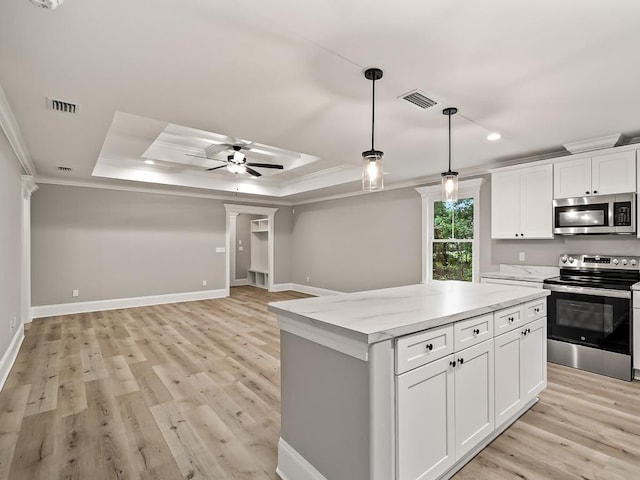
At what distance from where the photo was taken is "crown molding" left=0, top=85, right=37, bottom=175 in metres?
2.84

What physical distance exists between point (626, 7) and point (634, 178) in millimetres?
2487

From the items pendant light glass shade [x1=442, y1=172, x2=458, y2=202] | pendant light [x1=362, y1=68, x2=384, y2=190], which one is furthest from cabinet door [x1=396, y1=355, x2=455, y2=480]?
pendant light glass shade [x1=442, y1=172, x2=458, y2=202]

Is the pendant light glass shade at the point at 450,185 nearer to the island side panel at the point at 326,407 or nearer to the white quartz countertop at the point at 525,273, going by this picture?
the island side panel at the point at 326,407

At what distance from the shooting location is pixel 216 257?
309 inches

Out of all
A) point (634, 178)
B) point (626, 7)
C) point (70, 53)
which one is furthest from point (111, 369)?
point (634, 178)

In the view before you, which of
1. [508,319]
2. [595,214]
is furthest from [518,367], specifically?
[595,214]

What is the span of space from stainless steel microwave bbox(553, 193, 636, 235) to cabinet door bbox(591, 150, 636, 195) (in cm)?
8

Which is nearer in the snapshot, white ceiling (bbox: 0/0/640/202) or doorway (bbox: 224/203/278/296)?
white ceiling (bbox: 0/0/640/202)

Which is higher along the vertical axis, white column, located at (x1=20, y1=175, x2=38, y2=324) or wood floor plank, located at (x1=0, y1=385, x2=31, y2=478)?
white column, located at (x1=20, y1=175, x2=38, y2=324)

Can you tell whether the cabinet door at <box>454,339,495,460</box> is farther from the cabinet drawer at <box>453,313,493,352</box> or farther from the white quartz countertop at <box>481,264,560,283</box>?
the white quartz countertop at <box>481,264,560,283</box>

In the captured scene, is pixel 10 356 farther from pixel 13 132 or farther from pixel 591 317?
pixel 591 317

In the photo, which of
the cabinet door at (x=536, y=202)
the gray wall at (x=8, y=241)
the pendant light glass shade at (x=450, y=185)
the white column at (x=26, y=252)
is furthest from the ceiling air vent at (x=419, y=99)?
the white column at (x=26, y=252)

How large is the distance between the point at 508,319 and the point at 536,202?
2489mm

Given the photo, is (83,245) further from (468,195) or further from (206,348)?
(468,195)
